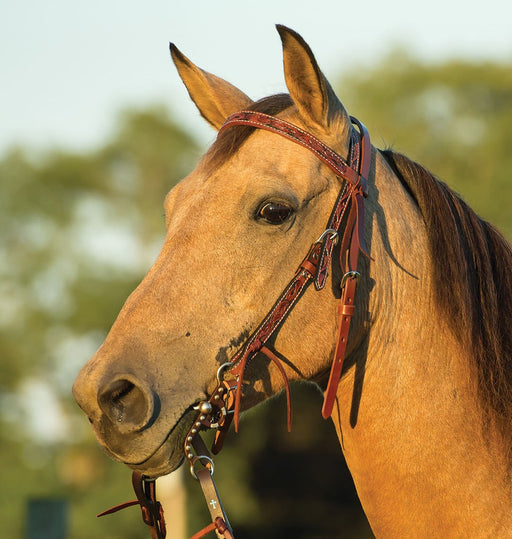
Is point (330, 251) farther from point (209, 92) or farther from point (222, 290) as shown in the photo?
point (209, 92)

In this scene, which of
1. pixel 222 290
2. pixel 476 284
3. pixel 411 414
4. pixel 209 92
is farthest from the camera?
pixel 209 92

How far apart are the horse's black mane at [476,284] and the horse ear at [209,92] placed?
0.96m

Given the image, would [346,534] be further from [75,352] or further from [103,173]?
[103,173]

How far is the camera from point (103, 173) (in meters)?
29.5

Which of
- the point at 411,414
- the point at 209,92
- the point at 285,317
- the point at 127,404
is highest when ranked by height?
the point at 209,92

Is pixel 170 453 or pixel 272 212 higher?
pixel 272 212

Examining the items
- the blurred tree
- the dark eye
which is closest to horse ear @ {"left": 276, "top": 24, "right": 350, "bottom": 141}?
the dark eye

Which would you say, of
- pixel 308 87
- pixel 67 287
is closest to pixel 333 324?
pixel 308 87

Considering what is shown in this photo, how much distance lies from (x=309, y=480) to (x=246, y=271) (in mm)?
16835

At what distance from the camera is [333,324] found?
2.94 metres

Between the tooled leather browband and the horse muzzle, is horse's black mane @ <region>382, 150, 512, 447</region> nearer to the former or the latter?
the tooled leather browband

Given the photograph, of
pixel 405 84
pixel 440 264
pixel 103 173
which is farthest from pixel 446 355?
pixel 103 173

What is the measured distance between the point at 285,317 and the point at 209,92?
1.31m

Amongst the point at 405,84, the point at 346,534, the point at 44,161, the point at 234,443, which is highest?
the point at 405,84
